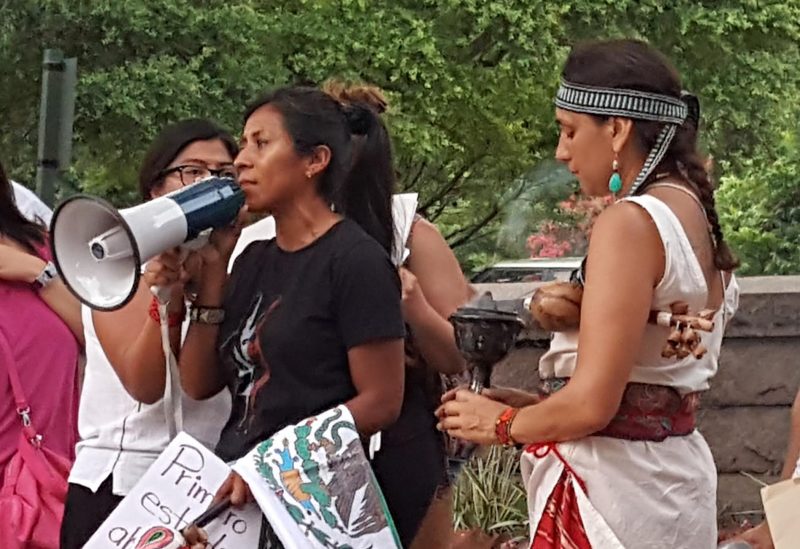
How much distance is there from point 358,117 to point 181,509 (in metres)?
1.01

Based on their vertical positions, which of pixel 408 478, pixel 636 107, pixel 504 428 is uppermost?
pixel 636 107

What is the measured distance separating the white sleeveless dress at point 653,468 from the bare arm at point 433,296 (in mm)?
547

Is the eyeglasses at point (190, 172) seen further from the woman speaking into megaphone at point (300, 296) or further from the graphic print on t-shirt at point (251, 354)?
the graphic print on t-shirt at point (251, 354)

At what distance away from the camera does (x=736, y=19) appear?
1266 cm

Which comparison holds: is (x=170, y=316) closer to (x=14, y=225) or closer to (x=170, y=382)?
(x=170, y=382)

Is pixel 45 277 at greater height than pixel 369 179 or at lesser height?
lesser

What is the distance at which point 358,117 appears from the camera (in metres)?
3.03

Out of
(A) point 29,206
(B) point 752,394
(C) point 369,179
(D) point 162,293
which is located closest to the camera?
(D) point 162,293

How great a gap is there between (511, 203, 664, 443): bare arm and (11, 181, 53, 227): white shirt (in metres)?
2.10

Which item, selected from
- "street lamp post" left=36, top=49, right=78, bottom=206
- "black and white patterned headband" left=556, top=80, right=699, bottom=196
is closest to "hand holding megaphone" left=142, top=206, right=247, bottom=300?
"black and white patterned headband" left=556, top=80, right=699, bottom=196

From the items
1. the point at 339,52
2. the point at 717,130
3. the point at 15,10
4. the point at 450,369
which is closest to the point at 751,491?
the point at 450,369

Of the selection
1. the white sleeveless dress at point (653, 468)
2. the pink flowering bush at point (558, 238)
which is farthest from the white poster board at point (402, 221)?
the pink flowering bush at point (558, 238)

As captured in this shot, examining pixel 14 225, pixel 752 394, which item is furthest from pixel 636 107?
pixel 752 394

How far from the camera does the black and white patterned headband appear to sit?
96.7 inches
